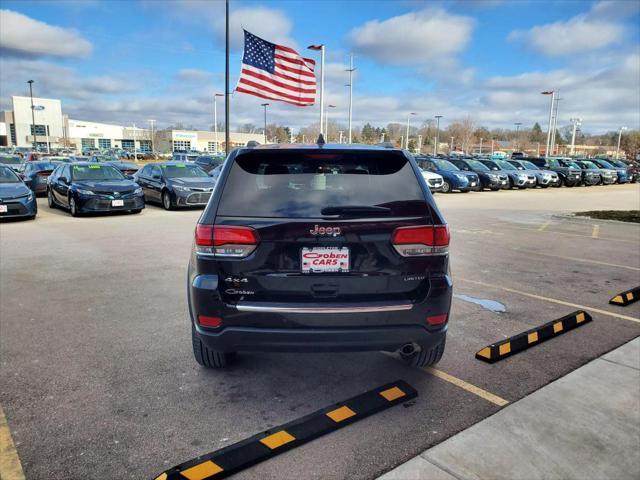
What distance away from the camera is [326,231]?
3.00 m

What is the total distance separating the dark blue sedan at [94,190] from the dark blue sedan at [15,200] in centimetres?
119

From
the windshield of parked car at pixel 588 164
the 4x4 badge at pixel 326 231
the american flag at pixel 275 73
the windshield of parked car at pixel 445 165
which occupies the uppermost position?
the american flag at pixel 275 73

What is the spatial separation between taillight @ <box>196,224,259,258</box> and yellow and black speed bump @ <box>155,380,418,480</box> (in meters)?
1.13

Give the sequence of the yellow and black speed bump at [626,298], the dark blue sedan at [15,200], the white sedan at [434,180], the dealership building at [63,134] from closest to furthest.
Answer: the yellow and black speed bump at [626,298], the dark blue sedan at [15,200], the white sedan at [434,180], the dealership building at [63,134]

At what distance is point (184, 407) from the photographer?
131 inches

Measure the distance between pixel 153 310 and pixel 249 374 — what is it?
6.57 feet

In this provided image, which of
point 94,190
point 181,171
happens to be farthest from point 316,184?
point 181,171

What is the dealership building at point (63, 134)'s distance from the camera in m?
116

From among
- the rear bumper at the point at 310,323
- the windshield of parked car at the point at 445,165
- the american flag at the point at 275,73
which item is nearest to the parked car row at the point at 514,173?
the windshield of parked car at the point at 445,165

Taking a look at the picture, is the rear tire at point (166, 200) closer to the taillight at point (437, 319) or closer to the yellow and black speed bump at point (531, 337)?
the yellow and black speed bump at point (531, 337)

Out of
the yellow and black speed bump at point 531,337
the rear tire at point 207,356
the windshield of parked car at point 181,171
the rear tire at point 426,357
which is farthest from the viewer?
the windshield of parked car at point 181,171

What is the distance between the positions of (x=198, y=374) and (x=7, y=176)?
12.0 m

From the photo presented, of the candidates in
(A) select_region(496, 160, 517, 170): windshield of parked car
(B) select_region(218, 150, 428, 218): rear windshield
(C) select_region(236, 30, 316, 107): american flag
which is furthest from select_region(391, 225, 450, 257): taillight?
(A) select_region(496, 160, 517, 170): windshield of parked car

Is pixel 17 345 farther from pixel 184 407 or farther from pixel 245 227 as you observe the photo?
pixel 245 227
